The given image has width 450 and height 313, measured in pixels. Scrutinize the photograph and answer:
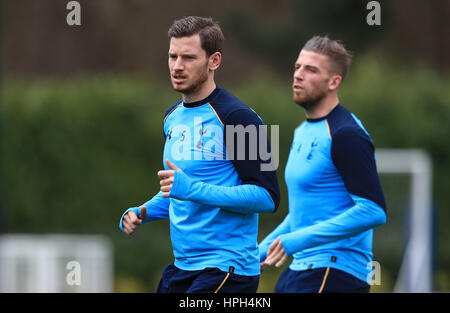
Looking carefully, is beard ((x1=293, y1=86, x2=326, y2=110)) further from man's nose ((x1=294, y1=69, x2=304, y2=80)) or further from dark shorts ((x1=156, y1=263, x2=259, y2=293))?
dark shorts ((x1=156, y1=263, x2=259, y2=293))

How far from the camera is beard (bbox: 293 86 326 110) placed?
18.5 feet

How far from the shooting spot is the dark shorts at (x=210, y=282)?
4.66 meters

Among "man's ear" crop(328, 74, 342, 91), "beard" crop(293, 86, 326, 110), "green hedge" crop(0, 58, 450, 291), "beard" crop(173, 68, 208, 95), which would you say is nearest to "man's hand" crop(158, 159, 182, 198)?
"beard" crop(173, 68, 208, 95)

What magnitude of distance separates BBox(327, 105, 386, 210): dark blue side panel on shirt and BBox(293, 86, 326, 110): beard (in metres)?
0.31

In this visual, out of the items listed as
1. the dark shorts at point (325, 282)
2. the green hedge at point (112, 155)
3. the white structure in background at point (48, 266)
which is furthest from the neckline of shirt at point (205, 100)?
the green hedge at point (112, 155)

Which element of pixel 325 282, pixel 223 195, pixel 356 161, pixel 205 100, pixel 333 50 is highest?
pixel 333 50

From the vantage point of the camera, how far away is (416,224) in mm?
12375

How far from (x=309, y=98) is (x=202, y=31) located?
3.89ft

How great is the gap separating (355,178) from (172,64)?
1364 mm

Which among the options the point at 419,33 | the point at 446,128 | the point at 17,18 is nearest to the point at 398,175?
the point at 446,128

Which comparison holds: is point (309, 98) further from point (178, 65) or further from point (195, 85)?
point (178, 65)

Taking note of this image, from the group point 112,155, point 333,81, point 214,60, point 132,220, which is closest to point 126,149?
point 112,155

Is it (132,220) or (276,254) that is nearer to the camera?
(132,220)
